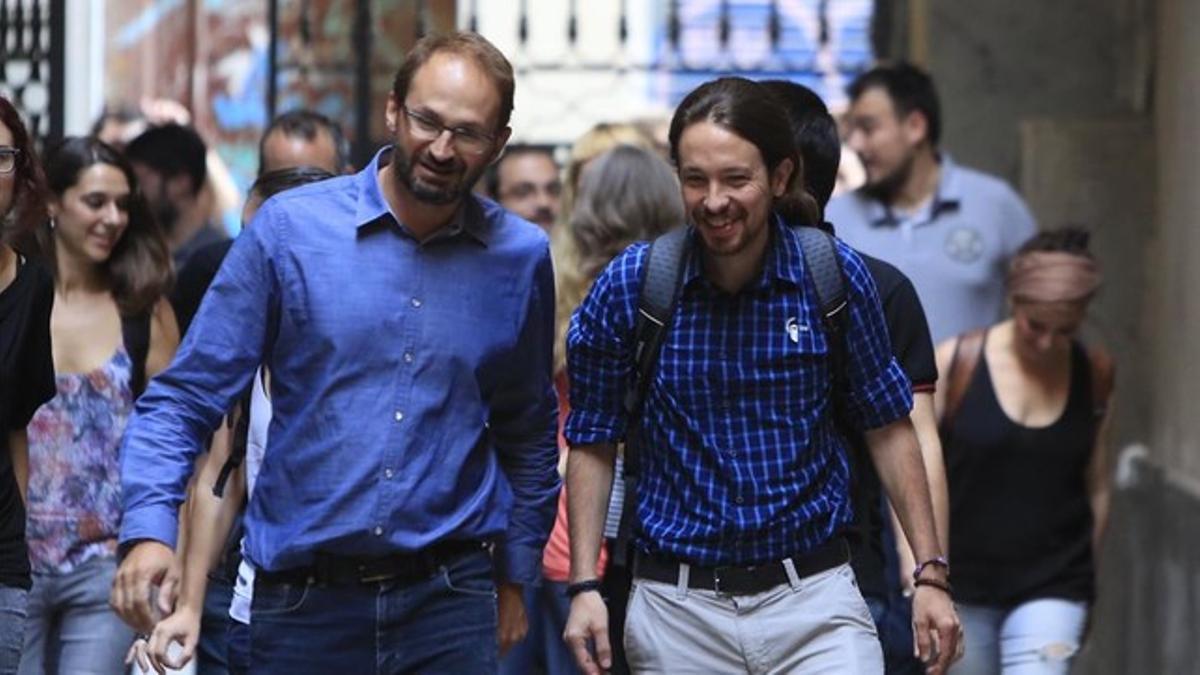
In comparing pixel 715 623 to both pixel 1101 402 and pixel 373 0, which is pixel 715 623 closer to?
pixel 1101 402

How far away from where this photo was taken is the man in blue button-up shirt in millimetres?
6172

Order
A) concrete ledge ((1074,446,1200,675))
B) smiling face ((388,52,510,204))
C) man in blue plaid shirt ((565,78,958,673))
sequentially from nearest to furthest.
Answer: smiling face ((388,52,510,204)), man in blue plaid shirt ((565,78,958,673)), concrete ledge ((1074,446,1200,675))

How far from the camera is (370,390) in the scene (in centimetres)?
620

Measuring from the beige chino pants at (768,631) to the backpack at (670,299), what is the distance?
1.29 ft

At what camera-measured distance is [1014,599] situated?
28.7ft

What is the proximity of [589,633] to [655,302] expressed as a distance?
714mm

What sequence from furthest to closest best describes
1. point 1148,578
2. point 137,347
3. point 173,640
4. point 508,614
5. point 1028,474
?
1. point 1148,578
2. point 1028,474
3. point 137,347
4. point 173,640
5. point 508,614

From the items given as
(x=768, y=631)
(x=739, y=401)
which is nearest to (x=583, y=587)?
(x=768, y=631)

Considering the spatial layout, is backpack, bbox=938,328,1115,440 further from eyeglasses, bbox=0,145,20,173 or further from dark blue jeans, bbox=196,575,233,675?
eyeglasses, bbox=0,145,20,173

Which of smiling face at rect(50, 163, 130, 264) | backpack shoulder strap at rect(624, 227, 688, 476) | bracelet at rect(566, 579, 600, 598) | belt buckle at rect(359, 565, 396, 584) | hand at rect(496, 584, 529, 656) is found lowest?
hand at rect(496, 584, 529, 656)

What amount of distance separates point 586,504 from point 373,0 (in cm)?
930

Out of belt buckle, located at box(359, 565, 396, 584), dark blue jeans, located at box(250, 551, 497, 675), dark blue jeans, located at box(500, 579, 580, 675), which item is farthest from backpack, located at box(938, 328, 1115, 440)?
belt buckle, located at box(359, 565, 396, 584)

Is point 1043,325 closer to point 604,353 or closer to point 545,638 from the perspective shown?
point 545,638

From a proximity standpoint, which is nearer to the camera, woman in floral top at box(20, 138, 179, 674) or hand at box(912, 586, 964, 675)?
hand at box(912, 586, 964, 675)
